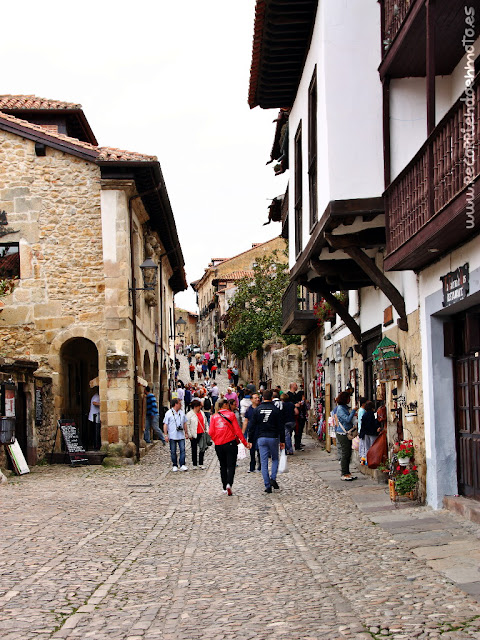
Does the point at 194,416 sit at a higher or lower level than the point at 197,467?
higher

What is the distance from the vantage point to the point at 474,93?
23.7ft

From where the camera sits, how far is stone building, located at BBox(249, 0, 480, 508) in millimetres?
8680

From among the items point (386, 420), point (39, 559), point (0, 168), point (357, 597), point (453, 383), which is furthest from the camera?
point (0, 168)

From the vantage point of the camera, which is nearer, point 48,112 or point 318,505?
point 318,505

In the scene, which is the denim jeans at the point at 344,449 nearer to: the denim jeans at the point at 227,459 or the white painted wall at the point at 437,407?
the denim jeans at the point at 227,459

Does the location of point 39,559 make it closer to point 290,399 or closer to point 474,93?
point 474,93

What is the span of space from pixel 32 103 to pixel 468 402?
17810 mm

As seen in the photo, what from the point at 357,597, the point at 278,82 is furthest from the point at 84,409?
the point at 357,597

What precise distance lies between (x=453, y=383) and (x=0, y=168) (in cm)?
1392

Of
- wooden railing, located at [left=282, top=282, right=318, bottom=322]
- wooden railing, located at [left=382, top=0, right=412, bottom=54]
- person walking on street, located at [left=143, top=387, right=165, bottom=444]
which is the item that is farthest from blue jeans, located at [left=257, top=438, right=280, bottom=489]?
person walking on street, located at [left=143, top=387, right=165, bottom=444]

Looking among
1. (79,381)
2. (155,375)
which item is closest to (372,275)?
(79,381)

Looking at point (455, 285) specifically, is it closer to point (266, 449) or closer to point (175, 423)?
point (266, 449)

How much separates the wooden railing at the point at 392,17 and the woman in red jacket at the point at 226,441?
A: 601 centimetres

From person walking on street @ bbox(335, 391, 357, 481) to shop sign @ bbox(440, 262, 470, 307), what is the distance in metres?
5.05
